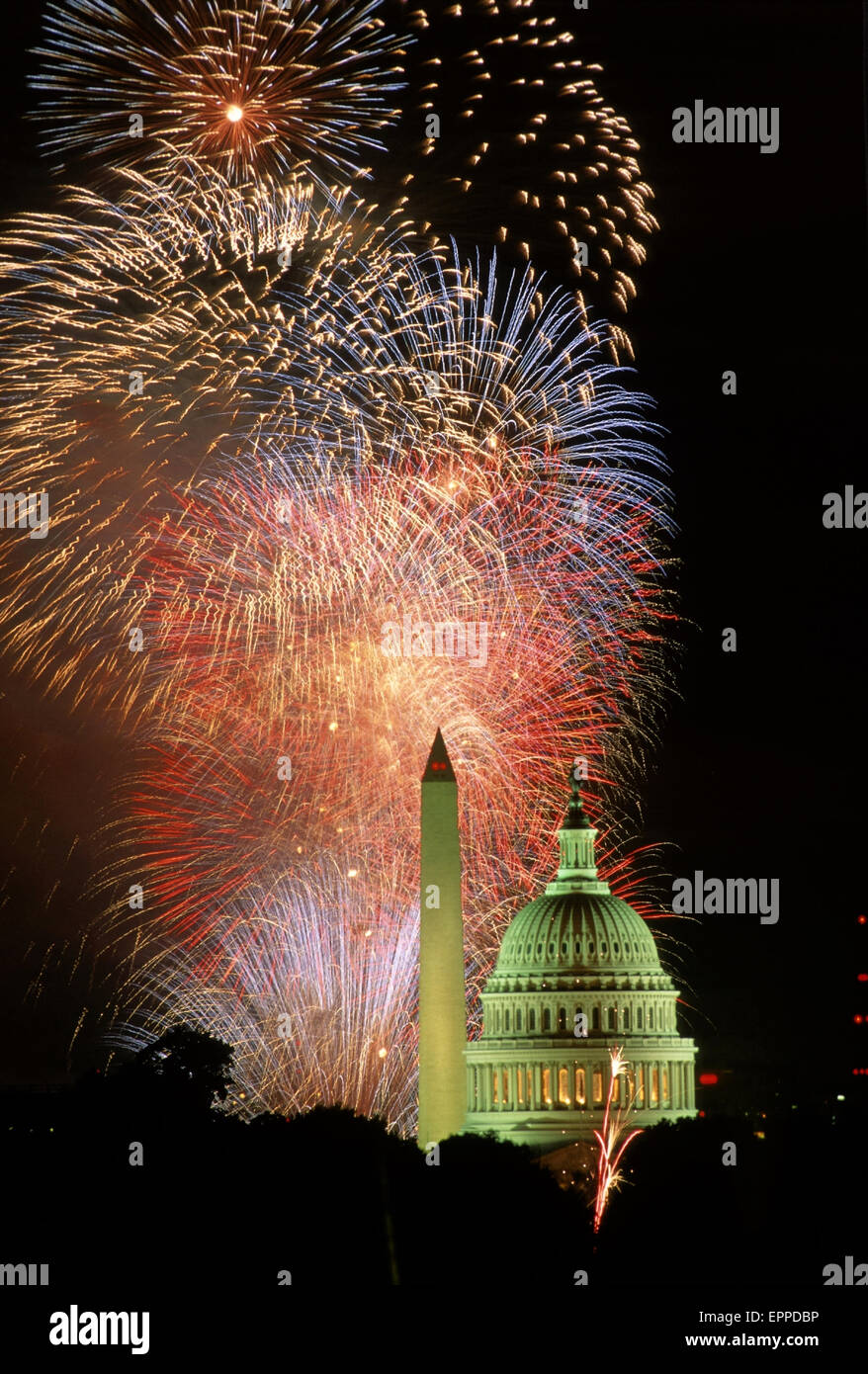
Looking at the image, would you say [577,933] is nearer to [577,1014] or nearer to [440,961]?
[577,1014]

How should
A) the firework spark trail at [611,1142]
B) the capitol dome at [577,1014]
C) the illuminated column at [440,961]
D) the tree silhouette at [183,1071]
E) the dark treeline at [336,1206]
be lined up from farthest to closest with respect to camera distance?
the capitol dome at [577,1014]
the firework spark trail at [611,1142]
the illuminated column at [440,961]
the tree silhouette at [183,1071]
the dark treeline at [336,1206]

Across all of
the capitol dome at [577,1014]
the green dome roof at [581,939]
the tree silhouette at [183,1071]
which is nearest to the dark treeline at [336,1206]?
the tree silhouette at [183,1071]

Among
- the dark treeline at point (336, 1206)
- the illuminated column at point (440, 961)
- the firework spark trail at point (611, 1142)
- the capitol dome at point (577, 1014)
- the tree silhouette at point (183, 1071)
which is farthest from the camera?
the capitol dome at point (577, 1014)

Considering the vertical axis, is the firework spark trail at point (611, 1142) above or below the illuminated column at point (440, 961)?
below

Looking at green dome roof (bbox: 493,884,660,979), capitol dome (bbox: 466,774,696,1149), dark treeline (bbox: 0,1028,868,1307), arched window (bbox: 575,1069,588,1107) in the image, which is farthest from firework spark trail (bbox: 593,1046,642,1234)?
green dome roof (bbox: 493,884,660,979)

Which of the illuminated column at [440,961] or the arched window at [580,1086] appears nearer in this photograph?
the illuminated column at [440,961]

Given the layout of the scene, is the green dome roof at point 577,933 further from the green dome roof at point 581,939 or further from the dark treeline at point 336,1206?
the dark treeline at point 336,1206

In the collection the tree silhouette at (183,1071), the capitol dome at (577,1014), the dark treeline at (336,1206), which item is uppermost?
the capitol dome at (577,1014)

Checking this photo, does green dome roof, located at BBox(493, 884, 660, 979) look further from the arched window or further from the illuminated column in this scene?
the illuminated column
